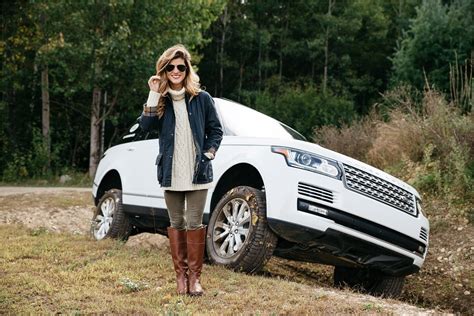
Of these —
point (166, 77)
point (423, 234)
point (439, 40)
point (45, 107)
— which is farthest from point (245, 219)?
point (439, 40)

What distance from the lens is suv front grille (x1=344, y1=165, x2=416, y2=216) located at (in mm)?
5719

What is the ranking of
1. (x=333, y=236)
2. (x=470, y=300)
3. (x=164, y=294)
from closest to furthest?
(x=164, y=294) < (x=333, y=236) < (x=470, y=300)

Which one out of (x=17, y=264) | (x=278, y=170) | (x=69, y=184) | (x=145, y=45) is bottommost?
(x=69, y=184)

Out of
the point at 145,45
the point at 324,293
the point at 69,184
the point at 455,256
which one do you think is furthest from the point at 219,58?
the point at 324,293

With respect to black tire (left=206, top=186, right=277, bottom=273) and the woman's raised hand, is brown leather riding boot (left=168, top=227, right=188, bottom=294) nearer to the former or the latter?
black tire (left=206, top=186, right=277, bottom=273)

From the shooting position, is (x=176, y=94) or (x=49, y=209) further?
(x=49, y=209)

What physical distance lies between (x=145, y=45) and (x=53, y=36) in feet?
10.3

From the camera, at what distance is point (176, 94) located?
4.92 metres

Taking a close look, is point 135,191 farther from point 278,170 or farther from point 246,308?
point 246,308

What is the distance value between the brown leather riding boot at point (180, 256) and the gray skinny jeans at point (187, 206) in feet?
0.21

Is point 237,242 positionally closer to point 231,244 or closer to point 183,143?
point 231,244

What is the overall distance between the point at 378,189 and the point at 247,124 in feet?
5.55

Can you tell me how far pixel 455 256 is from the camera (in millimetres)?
8062

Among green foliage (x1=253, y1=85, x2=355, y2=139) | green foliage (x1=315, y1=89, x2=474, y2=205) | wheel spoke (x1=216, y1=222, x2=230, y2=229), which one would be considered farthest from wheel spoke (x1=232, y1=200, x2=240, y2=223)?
green foliage (x1=253, y1=85, x2=355, y2=139)
